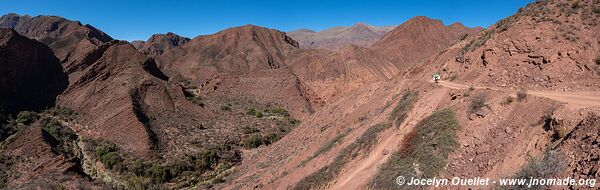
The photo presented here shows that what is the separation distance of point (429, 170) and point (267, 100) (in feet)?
146

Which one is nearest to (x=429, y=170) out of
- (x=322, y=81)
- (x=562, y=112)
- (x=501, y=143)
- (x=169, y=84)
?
(x=501, y=143)

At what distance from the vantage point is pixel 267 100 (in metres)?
56.4

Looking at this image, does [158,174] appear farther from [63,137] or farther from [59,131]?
[59,131]

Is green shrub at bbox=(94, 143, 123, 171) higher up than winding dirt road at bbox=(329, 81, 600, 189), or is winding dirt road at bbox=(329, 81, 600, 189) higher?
winding dirt road at bbox=(329, 81, 600, 189)

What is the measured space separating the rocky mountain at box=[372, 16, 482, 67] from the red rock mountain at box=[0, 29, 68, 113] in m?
62.8

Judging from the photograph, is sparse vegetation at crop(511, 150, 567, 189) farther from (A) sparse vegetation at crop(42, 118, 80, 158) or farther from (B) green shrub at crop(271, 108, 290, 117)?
(B) green shrub at crop(271, 108, 290, 117)

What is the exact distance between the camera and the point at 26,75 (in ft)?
157

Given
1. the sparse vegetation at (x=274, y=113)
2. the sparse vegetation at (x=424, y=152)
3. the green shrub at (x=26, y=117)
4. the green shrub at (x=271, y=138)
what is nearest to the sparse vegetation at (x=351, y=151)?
the sparse vegetation at (x=424, y=152)

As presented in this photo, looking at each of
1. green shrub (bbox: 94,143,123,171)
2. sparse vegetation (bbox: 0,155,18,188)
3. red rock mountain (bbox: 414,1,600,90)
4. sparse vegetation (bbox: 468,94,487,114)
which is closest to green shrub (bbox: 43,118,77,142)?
green shrub (bbox: 94,143,123,171)

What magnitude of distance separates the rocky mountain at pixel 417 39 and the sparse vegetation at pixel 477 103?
72453mm

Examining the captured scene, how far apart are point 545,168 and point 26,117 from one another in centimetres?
4560

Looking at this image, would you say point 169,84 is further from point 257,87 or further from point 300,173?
point 300,173

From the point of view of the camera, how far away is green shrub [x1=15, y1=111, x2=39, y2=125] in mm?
40178

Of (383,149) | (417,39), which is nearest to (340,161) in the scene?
(383,149)
